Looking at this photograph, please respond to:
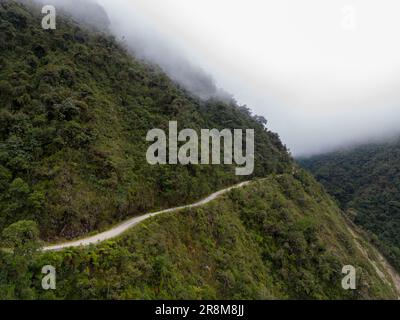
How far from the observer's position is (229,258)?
32.5m

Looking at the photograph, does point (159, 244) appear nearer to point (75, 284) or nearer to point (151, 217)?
point (151, 217)

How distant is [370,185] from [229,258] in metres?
74.8

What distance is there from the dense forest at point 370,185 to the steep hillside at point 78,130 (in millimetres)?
47818

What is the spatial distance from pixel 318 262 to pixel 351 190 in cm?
6220

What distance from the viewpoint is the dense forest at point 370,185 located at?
250 ft

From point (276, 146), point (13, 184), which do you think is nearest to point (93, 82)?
point (13, 184)
